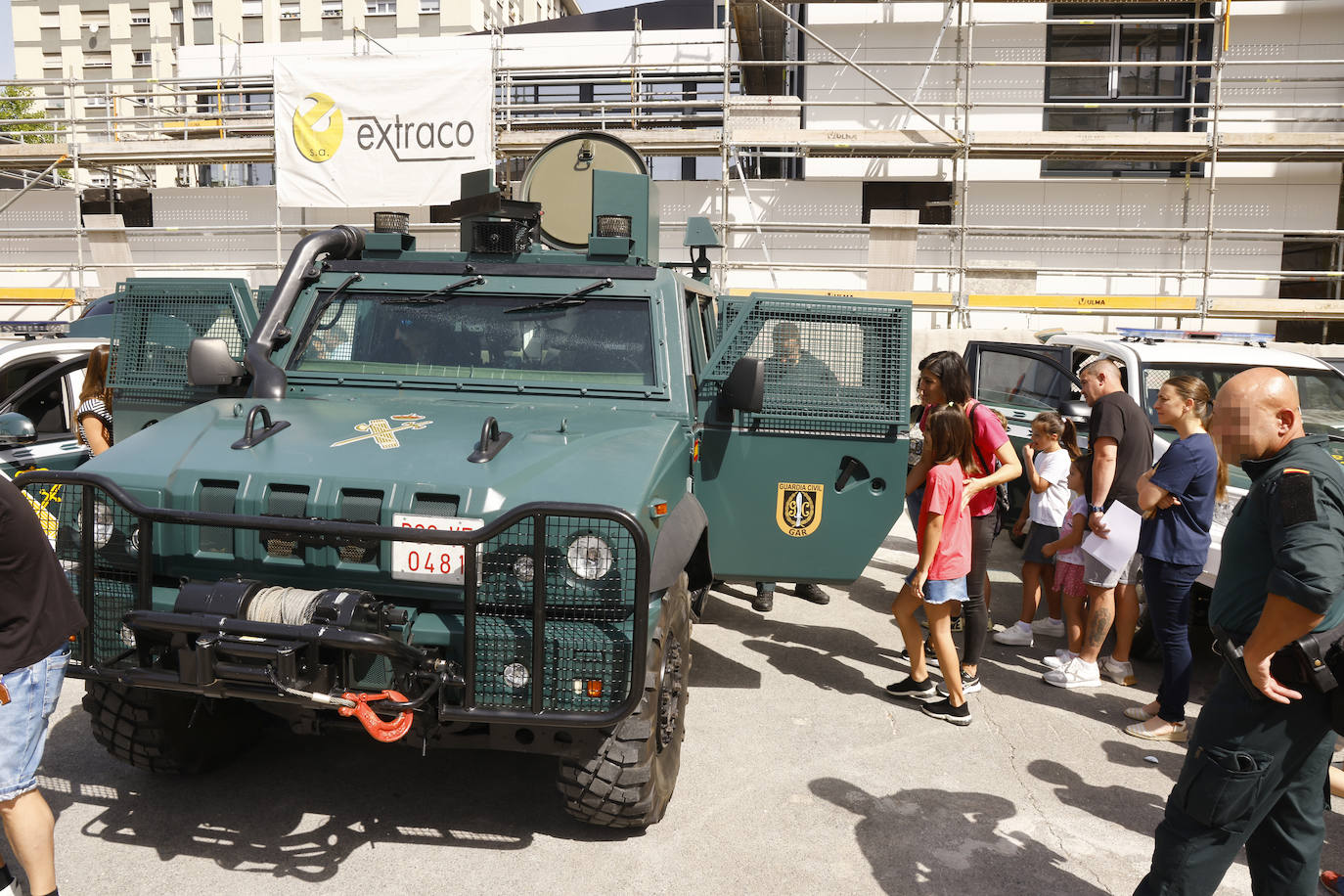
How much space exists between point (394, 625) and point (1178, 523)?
3.73m

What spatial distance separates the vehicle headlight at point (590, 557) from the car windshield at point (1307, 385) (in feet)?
17.2

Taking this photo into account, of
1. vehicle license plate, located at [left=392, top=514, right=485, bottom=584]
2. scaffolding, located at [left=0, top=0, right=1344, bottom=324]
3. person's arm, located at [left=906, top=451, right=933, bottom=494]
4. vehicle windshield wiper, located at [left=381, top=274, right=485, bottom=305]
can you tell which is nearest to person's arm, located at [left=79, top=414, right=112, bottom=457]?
vehicle windshield wiper, located at [left=381, top=274, right=485, bottom=305]

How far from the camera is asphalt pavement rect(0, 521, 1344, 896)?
12.1 ft

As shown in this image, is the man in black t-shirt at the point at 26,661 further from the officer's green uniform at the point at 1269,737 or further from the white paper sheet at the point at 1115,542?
the white paper sheet at the point at 1115,542

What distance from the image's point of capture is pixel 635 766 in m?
3.70

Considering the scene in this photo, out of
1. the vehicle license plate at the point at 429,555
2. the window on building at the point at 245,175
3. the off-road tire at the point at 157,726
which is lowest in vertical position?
the off-road tire at the point at 157,726

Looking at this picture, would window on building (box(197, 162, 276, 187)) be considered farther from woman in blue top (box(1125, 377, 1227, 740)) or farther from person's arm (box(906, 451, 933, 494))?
woman in blue top (box(1125, 377, 1227, 740))

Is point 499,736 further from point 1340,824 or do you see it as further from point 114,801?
point 1340,824

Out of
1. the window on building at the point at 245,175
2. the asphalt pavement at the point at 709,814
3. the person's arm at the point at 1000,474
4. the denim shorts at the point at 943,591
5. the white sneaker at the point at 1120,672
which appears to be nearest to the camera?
the asphalt pavement at the point at 709,814

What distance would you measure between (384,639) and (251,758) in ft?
6.06

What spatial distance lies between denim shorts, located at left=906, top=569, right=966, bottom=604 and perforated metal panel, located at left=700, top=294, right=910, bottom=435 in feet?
2.95

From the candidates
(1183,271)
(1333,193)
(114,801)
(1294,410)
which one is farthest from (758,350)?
(1333,193)

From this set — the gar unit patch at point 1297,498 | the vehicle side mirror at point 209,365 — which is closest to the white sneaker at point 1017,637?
the gar unit patch at point 1297,498

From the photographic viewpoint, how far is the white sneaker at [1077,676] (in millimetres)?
5824
